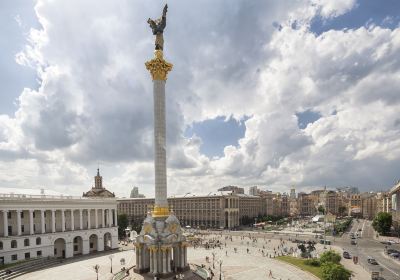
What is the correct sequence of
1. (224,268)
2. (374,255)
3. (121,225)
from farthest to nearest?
1. (121,225)
2. (374,255)
3. (224,268)

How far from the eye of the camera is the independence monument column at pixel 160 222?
47.5 metres

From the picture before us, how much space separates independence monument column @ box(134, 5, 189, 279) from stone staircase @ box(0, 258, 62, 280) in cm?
2319

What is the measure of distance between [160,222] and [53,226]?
3447 centimetres

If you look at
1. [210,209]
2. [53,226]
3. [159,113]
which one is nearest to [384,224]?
[210,209]

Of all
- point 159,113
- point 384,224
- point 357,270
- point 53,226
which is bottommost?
point 384,224

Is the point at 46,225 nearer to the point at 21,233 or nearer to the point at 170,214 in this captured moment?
the point at 21,233

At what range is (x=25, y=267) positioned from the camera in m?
58.8

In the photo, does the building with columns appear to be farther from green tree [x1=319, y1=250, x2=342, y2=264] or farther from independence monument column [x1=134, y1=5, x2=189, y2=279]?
independence monument column [x1=134, y1=5, x2=189, y2=279]

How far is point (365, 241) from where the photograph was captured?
9894 cm

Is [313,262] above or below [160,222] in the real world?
below

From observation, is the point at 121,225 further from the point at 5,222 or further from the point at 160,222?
the point at 160,222

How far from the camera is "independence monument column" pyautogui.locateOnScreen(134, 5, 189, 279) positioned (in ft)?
156

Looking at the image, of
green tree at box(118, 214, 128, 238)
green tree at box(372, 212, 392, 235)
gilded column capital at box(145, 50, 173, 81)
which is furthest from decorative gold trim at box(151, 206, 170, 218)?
green tree at box(372, 212, 392, 235)

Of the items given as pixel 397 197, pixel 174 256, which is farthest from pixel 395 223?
pixel 174 256
